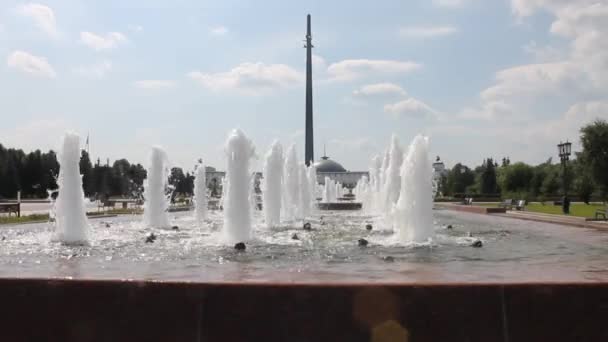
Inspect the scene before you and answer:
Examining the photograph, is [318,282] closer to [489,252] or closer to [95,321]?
[95,321]

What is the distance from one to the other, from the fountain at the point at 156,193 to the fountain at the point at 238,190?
16.3ft

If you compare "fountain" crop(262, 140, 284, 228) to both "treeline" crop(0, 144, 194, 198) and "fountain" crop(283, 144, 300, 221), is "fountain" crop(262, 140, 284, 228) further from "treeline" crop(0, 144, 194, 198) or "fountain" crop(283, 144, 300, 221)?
"treeline" crop(0, 144, 194, 198)

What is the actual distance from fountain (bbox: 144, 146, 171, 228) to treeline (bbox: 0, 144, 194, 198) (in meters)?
40.2

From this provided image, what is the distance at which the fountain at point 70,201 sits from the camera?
449 inches

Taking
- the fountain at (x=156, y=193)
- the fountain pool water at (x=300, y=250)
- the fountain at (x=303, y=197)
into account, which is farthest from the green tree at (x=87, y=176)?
the fountain pool water at (x=300, y=250)

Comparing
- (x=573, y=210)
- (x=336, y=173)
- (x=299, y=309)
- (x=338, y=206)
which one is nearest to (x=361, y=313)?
(x=299, y=309)

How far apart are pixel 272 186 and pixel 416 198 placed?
6728 mm

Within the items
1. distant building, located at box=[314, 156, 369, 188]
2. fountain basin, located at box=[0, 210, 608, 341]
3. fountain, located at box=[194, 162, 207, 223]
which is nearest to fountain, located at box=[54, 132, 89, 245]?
fountain basin, located at box=[0, 210, 608, 341]

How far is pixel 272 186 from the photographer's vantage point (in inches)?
698

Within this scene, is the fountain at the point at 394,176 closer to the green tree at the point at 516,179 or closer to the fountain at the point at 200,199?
the fountain at the point at 200,199

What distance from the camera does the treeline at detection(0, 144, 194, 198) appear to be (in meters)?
61.9

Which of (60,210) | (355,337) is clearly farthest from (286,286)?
(60,210)

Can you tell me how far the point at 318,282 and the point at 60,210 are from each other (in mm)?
9014

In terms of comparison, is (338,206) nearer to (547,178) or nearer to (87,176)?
(547,178)
